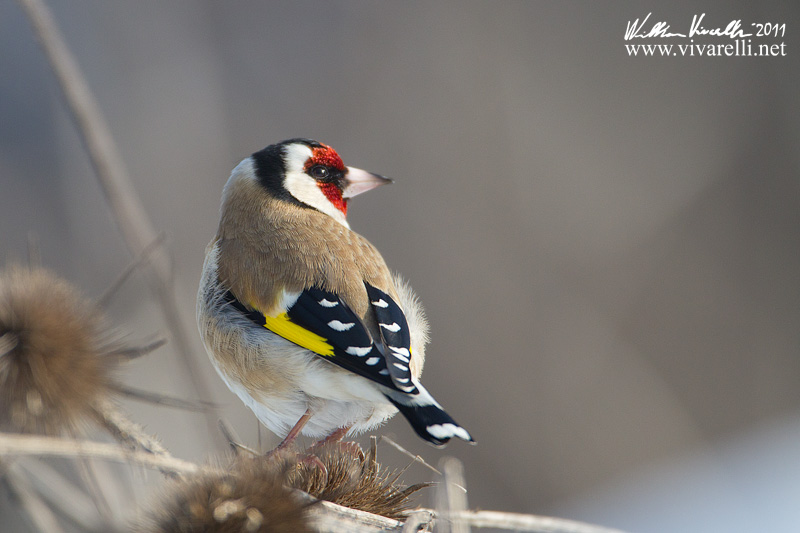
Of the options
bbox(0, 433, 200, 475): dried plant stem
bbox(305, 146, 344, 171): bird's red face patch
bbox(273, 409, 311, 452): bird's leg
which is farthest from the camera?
bbox(305, 146, 344, 171): bird's red face patch

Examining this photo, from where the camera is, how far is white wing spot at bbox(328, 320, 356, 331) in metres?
2.19

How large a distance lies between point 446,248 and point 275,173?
10.6 feet

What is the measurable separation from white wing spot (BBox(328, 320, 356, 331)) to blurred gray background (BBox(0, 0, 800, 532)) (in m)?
2.73

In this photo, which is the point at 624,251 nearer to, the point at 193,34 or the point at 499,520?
the point at 193,34

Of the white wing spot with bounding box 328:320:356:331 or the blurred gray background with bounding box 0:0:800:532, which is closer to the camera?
the white wing spot with bounding box 328:320:356:331

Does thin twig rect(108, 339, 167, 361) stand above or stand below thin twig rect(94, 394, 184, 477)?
above

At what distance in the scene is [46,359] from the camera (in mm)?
1815

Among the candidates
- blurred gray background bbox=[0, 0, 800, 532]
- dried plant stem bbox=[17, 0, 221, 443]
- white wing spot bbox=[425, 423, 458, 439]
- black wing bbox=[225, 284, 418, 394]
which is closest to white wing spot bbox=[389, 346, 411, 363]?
black wing bbox=[225, 284, 418, 394]

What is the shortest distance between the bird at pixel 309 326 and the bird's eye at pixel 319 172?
263mm

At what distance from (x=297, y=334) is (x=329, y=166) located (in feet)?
3.22

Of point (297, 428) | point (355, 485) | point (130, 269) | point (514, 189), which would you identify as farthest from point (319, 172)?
point (514, 189)

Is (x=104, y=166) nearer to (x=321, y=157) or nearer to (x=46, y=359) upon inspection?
(x=46, y=359)

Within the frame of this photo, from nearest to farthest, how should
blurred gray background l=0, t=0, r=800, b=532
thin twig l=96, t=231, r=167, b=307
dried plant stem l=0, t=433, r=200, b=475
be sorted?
dried plant stem l=0, t=433, r=200, b=475 → thin twig l=96, t=231, r=167, b=307 → blurred gray background l=0, t=0, r=800, b=532

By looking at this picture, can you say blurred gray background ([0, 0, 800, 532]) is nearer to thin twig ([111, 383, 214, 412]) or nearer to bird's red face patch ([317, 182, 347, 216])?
bird's red face patch ([317, 182, 347, 216])
